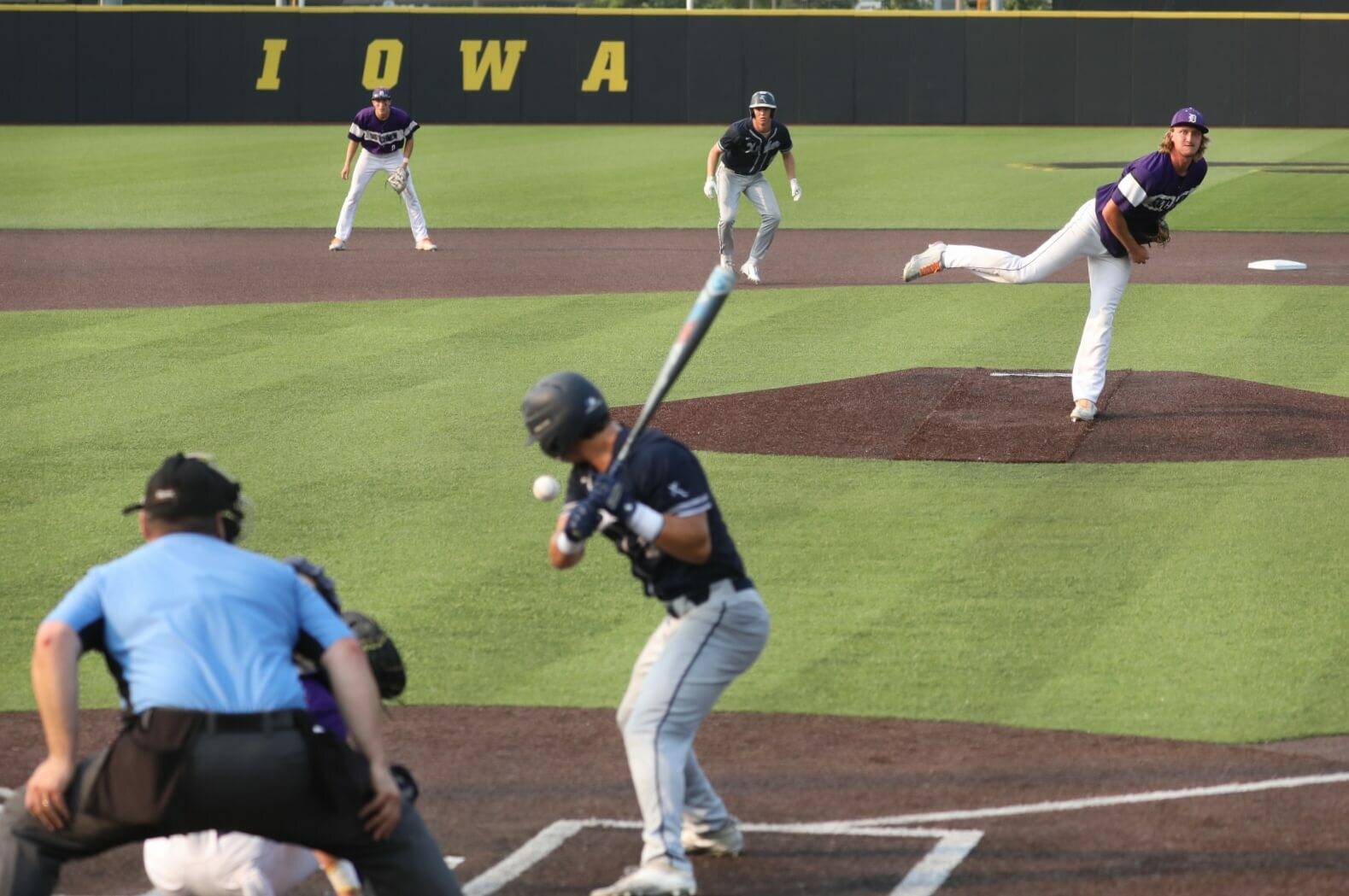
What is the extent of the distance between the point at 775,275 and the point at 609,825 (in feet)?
51.2

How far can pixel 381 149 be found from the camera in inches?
901

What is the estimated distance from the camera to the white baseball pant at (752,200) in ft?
66.3

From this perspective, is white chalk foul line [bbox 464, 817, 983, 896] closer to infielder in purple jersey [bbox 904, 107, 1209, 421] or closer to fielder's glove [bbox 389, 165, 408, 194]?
infielder in purple jersey [bbox 904, 107, 1209, 421]

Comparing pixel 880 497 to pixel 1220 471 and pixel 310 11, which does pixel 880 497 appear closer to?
pixel 1220 471

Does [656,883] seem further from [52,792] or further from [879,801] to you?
[52,792]

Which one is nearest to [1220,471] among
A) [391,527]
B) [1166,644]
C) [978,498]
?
[978,498]

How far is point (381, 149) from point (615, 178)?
419 inches

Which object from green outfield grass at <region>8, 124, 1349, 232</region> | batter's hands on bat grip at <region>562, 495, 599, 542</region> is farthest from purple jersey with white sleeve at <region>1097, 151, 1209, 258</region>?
green outfield grass at <region>8, 124, 1349, 232</region>

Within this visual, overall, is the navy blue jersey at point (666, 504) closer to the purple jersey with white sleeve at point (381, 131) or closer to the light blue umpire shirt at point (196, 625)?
the light blue umpire shirt at point (196, 625)

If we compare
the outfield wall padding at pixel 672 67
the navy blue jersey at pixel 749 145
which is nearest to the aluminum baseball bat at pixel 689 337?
the navy blue jersey at pixel 749 145

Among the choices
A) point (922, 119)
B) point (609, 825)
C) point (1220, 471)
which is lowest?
point (922, 119)

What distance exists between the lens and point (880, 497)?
35.8 feet

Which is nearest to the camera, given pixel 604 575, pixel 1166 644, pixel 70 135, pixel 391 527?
pixel 1166 644

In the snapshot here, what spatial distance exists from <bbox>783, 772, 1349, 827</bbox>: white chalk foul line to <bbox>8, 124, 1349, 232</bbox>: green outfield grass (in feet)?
63.8
